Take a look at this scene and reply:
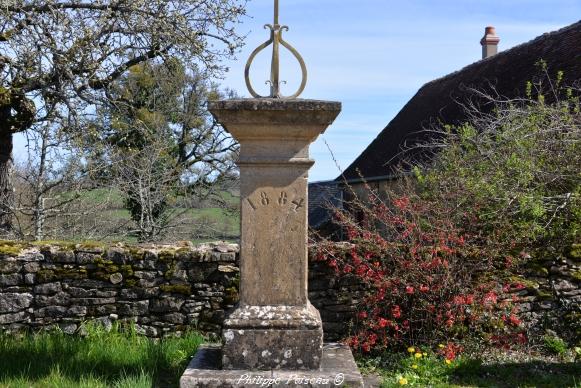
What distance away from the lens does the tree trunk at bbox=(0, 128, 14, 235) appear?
1103cm

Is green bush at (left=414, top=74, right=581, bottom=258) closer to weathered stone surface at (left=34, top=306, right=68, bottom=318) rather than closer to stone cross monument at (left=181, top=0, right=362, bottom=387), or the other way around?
stone cross monument at (left=181, top=0, right=362, bottom=387)

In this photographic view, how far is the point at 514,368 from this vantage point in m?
6.51

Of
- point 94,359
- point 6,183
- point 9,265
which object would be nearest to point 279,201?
point 94,359

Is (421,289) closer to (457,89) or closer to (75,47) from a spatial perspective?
(75,47)

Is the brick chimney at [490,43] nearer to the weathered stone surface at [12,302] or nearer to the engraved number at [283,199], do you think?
the weathered stone surface at [12,302]

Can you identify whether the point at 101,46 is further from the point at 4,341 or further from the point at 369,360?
the point at 369,360

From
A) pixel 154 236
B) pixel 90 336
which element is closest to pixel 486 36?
pixel 154 236

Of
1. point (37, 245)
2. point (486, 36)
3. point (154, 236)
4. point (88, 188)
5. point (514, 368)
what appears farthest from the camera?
point (486, 36)

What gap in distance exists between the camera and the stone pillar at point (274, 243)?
4664 mm

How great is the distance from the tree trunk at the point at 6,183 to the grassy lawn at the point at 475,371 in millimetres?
7043

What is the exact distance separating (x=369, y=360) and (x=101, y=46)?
6639mm

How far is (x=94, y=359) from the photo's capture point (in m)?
6.21

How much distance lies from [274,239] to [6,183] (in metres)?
8.29

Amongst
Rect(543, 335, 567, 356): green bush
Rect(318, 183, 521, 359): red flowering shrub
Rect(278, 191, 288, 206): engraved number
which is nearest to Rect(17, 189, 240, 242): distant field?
Rect(318, 183, 521, 359): red flowering shrub
